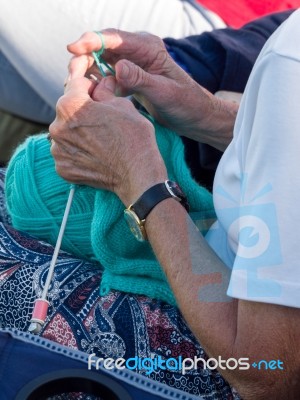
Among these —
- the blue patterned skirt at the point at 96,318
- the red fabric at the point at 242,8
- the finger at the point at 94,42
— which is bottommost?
the red fabric at the point at 242,8

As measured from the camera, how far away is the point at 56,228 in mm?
1246

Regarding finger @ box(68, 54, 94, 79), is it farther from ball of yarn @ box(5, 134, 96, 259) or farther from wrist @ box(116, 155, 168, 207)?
wrist @ box(116, 155, 168, 207)

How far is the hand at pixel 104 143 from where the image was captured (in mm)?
1065

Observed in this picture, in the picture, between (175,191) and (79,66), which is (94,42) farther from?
(175,191)

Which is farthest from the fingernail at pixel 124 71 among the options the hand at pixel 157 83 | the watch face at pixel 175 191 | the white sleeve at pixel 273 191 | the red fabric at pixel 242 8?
the red fabric at pixel 242 8

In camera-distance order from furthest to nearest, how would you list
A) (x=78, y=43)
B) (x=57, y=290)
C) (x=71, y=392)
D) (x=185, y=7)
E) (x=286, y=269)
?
(x=185, y=7)
(x=78, y=43)
(x=57, y=290)
(x=71, y=392)
(x=286, y=269)

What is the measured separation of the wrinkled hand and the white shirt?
15.3 inches

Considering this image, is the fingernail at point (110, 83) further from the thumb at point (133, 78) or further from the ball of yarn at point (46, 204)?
the ball of yarn at point (46, 204)

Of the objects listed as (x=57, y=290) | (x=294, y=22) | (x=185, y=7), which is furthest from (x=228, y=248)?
(x=185, y=7)

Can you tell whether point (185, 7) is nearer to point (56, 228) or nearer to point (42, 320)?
point (56, 228)

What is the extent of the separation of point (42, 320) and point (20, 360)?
3.9 inches

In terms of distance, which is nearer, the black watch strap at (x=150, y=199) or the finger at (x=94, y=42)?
the black watch strap at (x=150, y=199)

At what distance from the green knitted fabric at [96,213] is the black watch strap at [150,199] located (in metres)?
0.13

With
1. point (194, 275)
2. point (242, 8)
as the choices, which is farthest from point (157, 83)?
point (242, 8)
